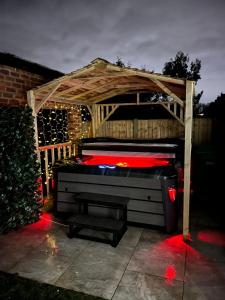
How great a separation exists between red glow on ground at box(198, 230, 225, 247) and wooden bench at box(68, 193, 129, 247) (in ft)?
4.49

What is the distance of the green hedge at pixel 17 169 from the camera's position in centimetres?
351

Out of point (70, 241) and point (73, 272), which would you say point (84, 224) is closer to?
point (70, 241)

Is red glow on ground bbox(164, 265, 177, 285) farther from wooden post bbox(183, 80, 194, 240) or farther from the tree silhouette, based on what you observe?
the tree silhouette

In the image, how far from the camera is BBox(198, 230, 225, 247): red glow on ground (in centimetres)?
350

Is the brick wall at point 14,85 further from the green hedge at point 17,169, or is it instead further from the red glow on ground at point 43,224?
the red glow on ground at point 43,224

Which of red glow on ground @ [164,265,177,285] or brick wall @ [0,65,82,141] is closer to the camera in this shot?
red glow on ground @ [164,265,177,285]

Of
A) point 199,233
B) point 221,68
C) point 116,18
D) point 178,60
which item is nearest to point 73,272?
point 199,233

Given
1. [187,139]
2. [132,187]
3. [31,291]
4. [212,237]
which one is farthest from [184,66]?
[31,291]

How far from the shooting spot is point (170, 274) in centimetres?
277

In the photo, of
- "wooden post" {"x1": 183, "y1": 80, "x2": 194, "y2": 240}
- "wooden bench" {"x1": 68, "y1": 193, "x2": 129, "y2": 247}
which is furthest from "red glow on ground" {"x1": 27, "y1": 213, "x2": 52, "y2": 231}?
"wooden post" {"x1": 183, "y1": 80, "x2": 194, "y2": 240}

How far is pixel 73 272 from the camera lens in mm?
2846

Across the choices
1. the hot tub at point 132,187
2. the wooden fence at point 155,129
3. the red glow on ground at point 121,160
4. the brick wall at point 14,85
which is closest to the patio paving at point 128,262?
the hot tub at point 132,187

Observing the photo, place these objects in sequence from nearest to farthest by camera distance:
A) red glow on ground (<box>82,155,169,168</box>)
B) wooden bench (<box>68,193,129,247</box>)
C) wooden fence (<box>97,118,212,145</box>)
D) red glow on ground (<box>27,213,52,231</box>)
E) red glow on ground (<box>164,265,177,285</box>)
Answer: red glow on ground (<box>164,265,177,285</box>)
wooden bench (<box>68,193,129,247</box>)
red glow on ground (<box>27,213,52,231</box>)
red glow on ground (<box>82,155,169,168</box>)
wooden fence (<box>97,118,212,145</box>)

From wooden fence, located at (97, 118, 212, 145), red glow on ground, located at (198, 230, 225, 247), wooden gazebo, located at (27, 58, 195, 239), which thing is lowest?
red glow on ground, located at (198, 230, 225, 247)
